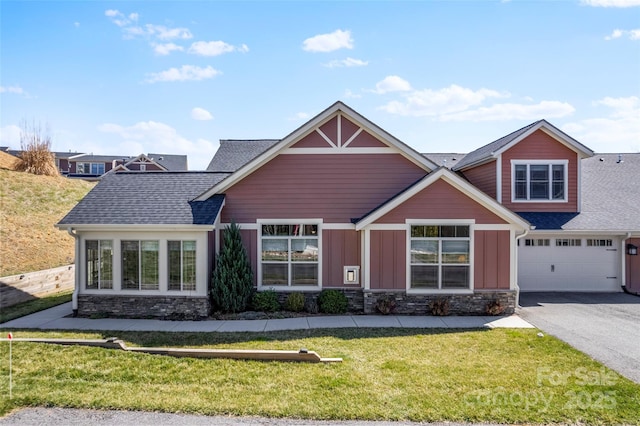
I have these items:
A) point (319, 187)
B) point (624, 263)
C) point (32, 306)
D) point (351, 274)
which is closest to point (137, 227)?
point (32, 306)

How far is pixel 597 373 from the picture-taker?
679 centimetres

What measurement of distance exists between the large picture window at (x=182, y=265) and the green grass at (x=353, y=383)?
2.67 m

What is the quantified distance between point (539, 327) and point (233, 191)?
9536 millimetres

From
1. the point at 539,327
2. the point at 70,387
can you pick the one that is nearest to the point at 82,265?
the point at 70,387

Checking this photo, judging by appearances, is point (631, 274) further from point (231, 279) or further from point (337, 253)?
point (231, 279)

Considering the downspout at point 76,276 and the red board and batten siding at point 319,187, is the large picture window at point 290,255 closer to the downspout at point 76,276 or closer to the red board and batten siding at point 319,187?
the red board and batten siding at point 319,187

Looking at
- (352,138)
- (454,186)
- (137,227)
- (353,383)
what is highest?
(352,138)

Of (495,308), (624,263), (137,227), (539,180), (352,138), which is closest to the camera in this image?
(137,227)

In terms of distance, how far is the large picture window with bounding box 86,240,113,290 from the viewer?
1116 centimetres

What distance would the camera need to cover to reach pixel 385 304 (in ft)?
36.2

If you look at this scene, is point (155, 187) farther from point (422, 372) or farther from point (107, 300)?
point (422, 372)

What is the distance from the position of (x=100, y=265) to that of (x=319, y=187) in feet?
23.0

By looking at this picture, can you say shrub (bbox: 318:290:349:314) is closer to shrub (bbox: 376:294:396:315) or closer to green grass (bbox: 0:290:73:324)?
shrub (bbox: 376:294:396:315)

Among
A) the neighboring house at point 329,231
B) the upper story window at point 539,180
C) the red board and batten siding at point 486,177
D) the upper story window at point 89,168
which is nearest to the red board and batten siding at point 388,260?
the neighboring house at point 329,231
